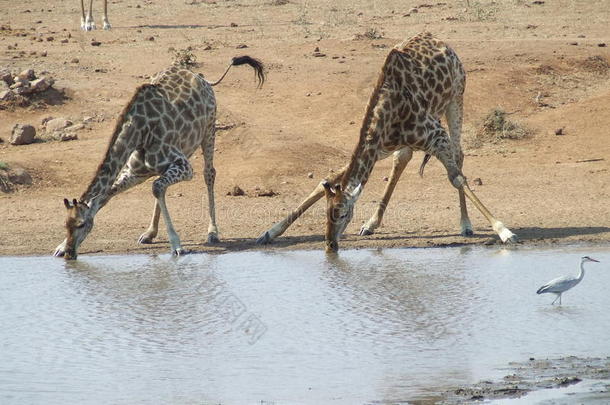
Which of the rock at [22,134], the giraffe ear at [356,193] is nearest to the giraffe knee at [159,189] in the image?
the giraffe ear at [356,193]

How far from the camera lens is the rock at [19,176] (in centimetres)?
1478

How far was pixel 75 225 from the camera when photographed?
11.3 meters

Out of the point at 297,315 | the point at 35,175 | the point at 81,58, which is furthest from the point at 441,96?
the point at 81,58

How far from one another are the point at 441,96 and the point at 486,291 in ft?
11.4

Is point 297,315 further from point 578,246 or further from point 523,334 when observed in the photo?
point 578,246

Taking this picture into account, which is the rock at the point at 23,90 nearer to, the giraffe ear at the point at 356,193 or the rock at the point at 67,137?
the rock at the point at 67,137

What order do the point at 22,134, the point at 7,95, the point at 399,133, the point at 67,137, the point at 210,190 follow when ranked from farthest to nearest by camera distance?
the point at 7,95
the point at 67,137
the point at 22,134
the point at 210,190
the point at 399,133

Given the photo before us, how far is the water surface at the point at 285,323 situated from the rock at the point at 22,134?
5.04 m

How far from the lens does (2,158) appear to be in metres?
15.6

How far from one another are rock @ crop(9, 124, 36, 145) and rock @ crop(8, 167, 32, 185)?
1334 mm

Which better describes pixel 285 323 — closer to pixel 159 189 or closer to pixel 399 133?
pixel 159 189

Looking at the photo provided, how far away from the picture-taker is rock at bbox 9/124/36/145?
53.3ft

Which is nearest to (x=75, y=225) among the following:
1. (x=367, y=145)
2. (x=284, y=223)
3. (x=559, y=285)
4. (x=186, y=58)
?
(x=284, y=223)

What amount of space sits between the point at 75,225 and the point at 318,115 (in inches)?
274
